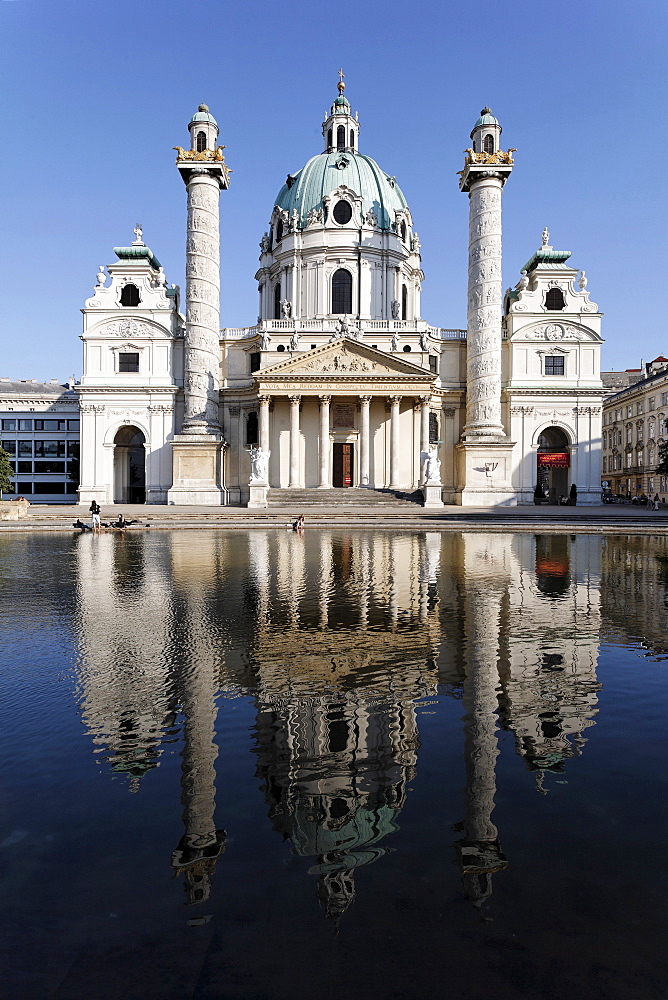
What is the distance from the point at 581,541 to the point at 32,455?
60356 millimetres

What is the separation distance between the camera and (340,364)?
4538cm

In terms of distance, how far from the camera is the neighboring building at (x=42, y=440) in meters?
65.4

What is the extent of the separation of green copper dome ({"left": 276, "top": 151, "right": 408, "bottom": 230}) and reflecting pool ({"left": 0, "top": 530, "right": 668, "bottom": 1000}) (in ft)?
178

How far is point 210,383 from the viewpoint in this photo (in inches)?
1853

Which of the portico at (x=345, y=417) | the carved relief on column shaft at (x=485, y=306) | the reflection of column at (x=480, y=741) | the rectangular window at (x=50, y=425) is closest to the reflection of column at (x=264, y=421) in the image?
the portico at (x=345, y=417)

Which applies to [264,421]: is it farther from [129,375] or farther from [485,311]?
[485,311]

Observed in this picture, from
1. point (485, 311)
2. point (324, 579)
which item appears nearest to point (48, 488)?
point (485, 311)

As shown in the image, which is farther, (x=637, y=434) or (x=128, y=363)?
(x=637, y=434)

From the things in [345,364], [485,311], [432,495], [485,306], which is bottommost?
[432,495]

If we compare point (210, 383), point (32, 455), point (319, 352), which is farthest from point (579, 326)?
point (32, 455)

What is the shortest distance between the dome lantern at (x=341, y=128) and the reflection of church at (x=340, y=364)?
3.12 m

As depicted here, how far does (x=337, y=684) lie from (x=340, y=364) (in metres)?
41.0

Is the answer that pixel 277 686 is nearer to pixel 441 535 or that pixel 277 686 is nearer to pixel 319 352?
pixel 441 535

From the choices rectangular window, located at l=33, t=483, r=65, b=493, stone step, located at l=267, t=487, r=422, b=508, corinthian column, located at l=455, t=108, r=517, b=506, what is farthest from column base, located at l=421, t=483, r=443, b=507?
rectangular window, located at l=33, t=483, r=65, b=493
